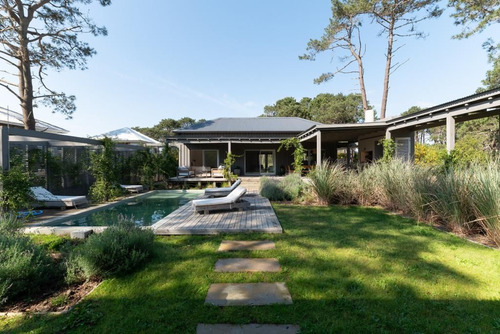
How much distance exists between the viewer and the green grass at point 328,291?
86.0 inches

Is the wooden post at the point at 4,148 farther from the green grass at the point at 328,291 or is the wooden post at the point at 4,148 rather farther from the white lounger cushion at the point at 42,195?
the green grass at the point at 328,291

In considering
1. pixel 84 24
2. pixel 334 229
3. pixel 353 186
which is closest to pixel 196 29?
pixel 84 24

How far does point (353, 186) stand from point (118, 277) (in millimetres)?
7258

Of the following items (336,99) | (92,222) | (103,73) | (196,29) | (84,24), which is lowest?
(92,222)

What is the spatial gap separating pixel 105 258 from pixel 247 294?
1951 mm

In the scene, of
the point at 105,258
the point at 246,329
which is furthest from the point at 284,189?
the point at 246,329

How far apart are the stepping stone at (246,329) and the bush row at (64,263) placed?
5.29 ft

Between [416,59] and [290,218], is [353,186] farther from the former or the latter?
[416,59]

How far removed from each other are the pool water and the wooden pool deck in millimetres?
654

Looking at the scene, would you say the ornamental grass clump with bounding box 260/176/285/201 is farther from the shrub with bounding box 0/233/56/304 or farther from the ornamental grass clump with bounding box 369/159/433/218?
the shrub with bounding box 0/233/56/304

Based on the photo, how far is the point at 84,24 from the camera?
12.1m

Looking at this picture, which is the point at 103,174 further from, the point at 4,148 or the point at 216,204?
the point at 216,204

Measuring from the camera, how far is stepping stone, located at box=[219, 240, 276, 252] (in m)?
4.05

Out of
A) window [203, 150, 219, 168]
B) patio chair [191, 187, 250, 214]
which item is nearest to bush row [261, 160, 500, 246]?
patio chair [191, 187, 250, 214]
